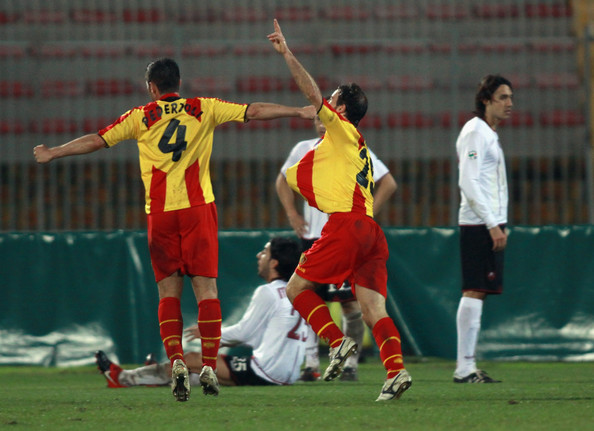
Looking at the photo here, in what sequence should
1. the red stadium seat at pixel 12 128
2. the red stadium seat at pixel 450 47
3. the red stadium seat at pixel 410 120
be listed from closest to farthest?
the red stadium seat at pixel 450 47, the red stadium seat at pixel 12 128, the red stadium seat at pixel 410 120

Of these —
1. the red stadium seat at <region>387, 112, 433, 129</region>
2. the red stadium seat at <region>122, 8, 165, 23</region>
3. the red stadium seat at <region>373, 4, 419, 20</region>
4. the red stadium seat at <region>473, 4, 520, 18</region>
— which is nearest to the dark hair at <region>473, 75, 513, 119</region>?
the red stadium seat at <region>387, 112, 433, 129</region>

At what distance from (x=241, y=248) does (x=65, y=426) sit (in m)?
4.17

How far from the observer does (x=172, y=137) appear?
16.3 ft

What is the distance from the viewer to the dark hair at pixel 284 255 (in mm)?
6188

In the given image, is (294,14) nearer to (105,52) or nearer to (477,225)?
(105,52)

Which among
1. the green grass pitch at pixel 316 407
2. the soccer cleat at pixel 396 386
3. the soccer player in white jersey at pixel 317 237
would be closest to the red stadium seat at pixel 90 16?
the soccer player in white jersey at pixel 317 237

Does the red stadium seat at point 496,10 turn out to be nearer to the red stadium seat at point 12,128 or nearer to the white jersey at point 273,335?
the red stadium seat at point 12,128

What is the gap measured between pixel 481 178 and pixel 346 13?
7.44m

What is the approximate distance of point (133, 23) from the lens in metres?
13.2

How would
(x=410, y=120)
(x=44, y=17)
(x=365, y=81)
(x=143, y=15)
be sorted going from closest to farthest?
(x=410, y=120) < (x=365, y=81) < (x=143, y=15) < (x=44, y=17)

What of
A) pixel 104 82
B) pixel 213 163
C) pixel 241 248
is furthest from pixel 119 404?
pixel 104 82

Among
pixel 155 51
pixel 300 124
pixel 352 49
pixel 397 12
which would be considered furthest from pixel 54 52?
pixel 397 12

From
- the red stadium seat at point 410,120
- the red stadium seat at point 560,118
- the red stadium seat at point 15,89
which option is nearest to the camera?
the red stadium seat at point 560,118

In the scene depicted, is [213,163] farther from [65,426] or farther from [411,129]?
[65,426]
